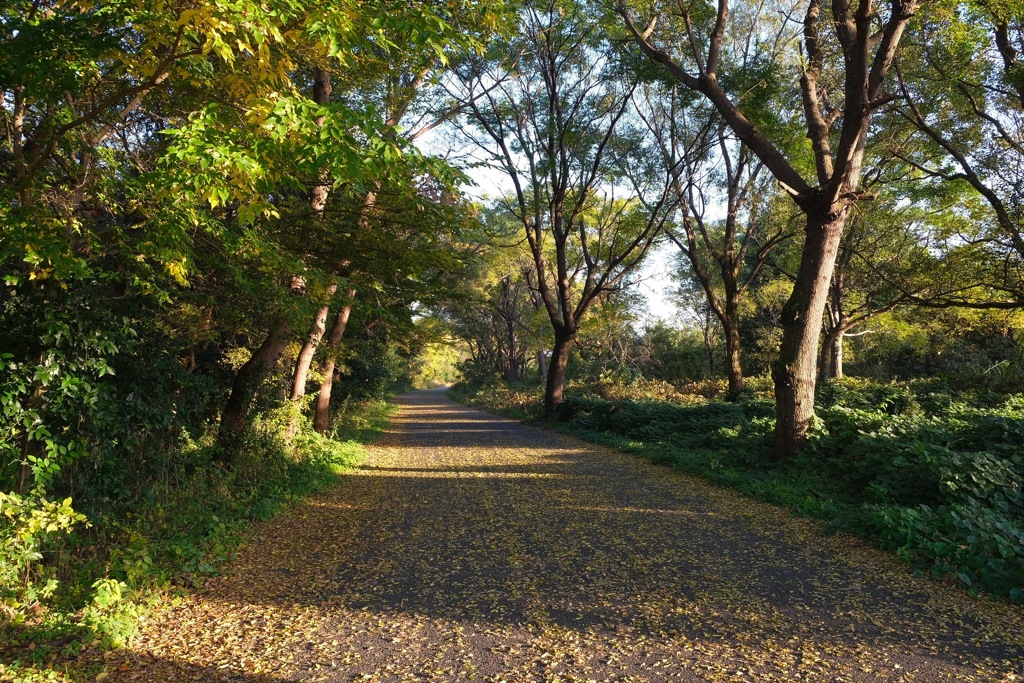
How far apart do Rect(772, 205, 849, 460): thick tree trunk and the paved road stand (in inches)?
88.8

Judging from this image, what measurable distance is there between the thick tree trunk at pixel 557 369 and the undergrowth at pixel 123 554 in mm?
11418

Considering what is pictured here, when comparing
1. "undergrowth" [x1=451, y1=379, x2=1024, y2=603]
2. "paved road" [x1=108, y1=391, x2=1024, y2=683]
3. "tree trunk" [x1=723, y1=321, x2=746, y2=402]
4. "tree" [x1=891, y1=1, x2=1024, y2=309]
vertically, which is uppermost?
"tree" [x1=891, y1=1, x2=1024, y2=309]

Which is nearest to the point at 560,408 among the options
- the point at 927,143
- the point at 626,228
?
the point at 626,228

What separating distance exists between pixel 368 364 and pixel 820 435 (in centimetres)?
1631

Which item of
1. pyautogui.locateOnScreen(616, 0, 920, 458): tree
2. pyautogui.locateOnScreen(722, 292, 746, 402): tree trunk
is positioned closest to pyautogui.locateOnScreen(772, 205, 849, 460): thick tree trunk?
pyautogui.locateOnScreen(616, 0, 920, 458): tree

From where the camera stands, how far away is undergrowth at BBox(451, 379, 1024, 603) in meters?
4.82

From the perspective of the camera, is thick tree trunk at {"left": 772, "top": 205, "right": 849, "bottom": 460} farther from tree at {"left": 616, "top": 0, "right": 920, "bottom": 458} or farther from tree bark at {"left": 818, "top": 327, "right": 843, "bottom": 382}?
tree bark at {"left": 818, "top": 327, "right": 843, "bottom": 382}

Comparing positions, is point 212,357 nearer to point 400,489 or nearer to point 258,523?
point 400,489

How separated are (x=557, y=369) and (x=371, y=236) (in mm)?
12340

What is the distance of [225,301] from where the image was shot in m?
8.96

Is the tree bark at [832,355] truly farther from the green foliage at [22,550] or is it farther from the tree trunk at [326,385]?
the green foliage at [22,550]

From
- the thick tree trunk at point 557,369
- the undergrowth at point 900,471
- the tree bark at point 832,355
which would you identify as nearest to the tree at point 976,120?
the undergrowth at point 900,471

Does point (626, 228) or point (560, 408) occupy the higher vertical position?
point (626, 228)

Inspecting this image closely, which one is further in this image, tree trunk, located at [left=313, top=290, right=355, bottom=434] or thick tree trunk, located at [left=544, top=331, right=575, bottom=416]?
thick tree trunk, located at [left=544, top=331, right=575, bottom=416]
